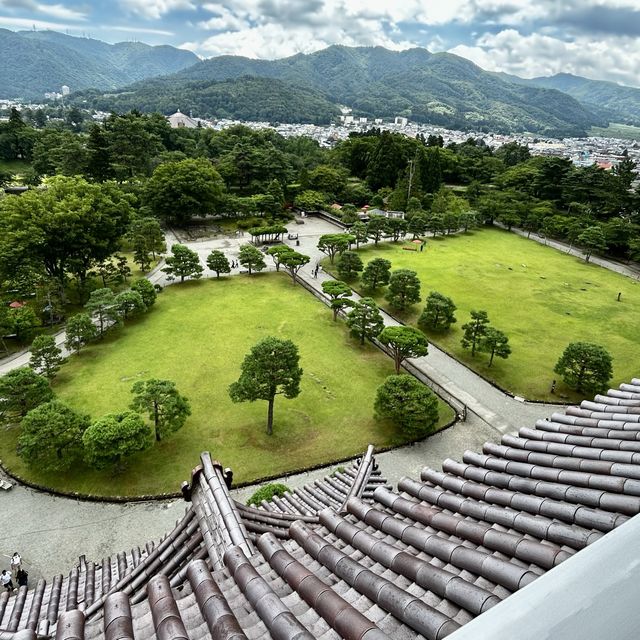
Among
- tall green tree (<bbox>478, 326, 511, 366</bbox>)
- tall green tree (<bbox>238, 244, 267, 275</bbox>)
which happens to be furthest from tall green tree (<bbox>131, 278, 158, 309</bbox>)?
tall green tree (<bbox>478, 326, 511, 366</bbox>)

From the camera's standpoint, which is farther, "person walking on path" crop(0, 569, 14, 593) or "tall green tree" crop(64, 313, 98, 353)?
"tall green tree" crop(64, 313, 98, 353)

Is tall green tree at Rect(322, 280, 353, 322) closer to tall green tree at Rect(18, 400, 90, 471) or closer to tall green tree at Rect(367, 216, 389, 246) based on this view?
tall green tree at Rect(18, 400, 90, 471)

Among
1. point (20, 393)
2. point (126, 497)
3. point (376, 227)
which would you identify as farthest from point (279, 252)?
point (126, 497)

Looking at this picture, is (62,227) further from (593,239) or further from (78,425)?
(593,239)

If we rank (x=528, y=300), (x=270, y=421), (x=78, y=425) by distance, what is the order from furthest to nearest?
1. (x=528, y=300)
2. (x=270, y=421)
3. (x=78, y=425)

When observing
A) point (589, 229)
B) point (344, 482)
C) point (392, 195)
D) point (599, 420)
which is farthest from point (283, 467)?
point (392, 195)

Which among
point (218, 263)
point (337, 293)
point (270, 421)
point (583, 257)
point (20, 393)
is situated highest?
point (583, 257)
